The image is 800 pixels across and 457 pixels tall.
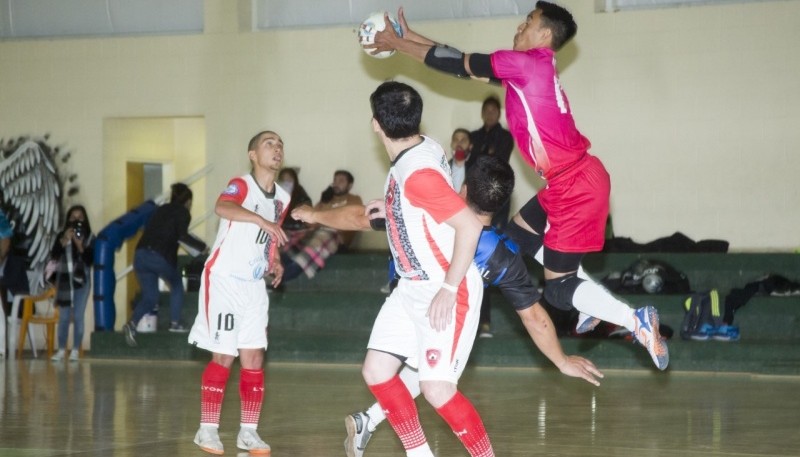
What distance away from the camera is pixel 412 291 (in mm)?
4676

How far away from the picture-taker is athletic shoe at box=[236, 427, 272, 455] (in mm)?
5805

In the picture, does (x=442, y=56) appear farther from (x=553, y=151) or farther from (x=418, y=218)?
(x=418, y=218)

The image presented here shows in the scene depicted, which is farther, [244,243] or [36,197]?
[36,197]

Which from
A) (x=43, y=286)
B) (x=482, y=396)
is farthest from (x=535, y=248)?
(x=43, y=286)

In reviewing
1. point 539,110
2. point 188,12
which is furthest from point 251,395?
point 188,12

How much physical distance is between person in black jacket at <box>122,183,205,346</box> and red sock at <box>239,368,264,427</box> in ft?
22.0

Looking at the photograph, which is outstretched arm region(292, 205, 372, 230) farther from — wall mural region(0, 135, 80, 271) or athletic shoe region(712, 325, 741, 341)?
wall mural region(0, 135, 80, 271)

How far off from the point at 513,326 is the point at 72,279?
543cm

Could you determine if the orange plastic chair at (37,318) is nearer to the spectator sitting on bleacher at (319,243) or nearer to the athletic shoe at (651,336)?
the spectator sitting on bleacher at (319,243)

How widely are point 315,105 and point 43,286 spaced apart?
4366mm

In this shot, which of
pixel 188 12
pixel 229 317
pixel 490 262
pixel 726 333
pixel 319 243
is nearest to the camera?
pixel 490 262

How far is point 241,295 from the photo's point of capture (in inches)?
243

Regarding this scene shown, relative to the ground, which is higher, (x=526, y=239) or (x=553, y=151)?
(x=553, y=151)

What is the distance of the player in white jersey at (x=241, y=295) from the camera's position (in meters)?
6.03
